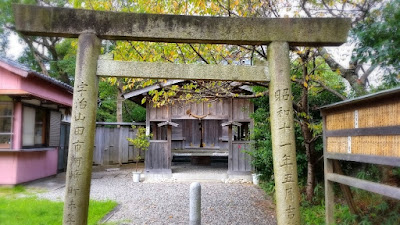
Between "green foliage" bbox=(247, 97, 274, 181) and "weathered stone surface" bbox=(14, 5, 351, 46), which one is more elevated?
"weathered stone surface" bbox=(14, 5, 351, 46)

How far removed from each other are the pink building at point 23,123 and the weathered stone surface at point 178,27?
580 centimetres

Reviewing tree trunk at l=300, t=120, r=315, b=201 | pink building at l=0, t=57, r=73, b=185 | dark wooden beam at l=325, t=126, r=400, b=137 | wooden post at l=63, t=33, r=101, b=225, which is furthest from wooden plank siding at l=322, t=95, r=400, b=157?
pink building at l=0, t=57, r=73, b=185

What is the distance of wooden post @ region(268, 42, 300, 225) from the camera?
14.1 feet

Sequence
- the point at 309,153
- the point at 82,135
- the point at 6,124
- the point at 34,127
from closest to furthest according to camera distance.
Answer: the point at 82,135, the point at 309,153, the point at 6,124, the point at 34,127

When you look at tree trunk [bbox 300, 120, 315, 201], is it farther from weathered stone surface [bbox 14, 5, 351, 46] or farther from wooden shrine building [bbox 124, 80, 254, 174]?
wooden shrine building [bbox 124, 80, 254, 174]

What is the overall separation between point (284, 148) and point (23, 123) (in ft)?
30.3

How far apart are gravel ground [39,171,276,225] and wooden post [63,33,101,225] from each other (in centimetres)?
253

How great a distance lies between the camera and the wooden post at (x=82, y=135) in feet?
13.8

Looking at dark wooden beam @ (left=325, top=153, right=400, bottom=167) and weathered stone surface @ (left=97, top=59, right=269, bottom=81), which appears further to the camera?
weathered stone surface @ (left=97, top=59, right=269, bottom=81)

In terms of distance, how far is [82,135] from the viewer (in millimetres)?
4234

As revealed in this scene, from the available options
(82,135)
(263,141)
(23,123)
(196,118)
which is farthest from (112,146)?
(82,135)

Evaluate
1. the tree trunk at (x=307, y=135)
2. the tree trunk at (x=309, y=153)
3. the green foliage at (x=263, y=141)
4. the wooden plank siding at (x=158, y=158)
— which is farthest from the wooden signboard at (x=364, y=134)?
the wooden plank siding at (x=158, y=158)

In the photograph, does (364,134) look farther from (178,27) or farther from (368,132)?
(178,27)

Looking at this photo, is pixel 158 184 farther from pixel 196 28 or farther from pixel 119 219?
pixel 196 28
